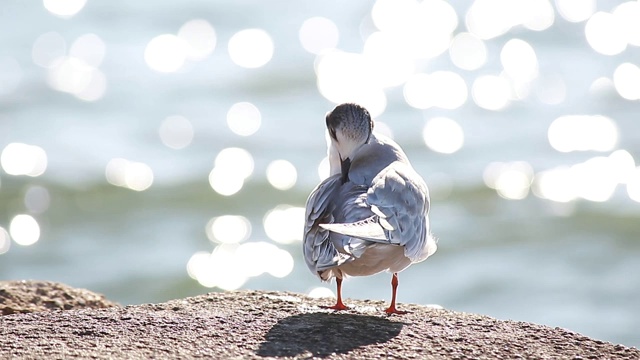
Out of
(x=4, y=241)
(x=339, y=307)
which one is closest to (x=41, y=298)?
(x=339, y=307)

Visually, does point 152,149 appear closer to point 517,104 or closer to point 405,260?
point 517,104

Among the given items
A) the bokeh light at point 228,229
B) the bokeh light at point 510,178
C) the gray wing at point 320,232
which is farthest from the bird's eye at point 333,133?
the bokeh light at point 510,178

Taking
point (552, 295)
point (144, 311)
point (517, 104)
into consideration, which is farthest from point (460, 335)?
point (517, 104)

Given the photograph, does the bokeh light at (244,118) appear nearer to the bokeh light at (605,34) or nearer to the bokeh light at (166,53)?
the bokeh light at (166,53)

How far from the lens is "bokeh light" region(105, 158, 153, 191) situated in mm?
16453

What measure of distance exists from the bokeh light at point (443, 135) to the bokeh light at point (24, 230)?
6.38 metres

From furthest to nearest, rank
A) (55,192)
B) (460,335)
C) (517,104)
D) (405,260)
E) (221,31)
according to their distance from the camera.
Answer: (221,31), (517,104), (55,192), (405,260), (460,335)

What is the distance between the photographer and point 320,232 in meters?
6.34

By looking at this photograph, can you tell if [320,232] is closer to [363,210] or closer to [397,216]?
[363,210]

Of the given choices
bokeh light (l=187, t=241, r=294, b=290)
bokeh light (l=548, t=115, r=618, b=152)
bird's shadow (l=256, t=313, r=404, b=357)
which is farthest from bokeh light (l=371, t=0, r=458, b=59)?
bird's shadow (l=256, t=313, r=404, b=357)

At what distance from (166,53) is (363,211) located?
48.4ft

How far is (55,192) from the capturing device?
16.5 m

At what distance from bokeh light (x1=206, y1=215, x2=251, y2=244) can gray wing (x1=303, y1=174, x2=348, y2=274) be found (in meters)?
8.72

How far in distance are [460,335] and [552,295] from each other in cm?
867
